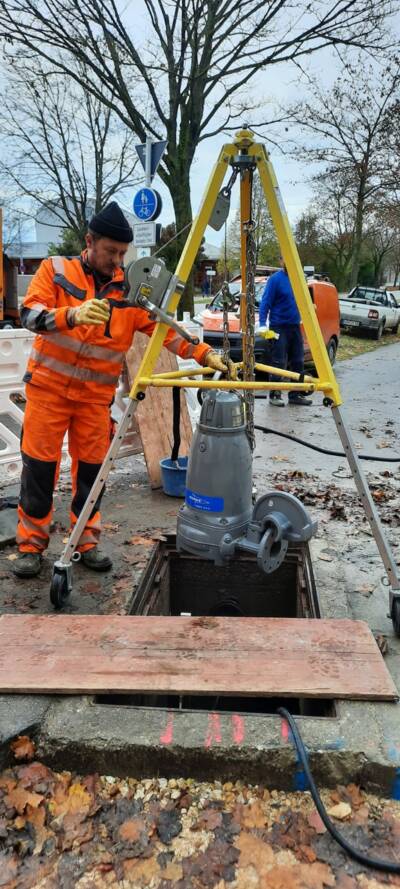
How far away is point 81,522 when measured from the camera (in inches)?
112

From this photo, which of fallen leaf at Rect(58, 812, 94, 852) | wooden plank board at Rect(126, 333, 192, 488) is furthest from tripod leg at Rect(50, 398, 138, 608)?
wooden plank board at Rect(126, 333, 192, 488)

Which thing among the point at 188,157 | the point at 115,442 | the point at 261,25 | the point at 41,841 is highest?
the point at 261,25

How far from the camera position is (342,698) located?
218cm

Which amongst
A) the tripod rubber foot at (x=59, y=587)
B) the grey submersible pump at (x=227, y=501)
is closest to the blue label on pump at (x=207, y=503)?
the grey submersible pump at (x=227, y=501)

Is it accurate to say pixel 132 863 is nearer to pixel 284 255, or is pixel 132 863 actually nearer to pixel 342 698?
pixel 342 698

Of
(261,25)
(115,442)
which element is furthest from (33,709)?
(261,25)

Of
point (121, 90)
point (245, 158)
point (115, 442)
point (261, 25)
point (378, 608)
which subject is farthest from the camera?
point (121, 90)

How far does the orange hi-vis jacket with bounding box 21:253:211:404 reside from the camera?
310cm

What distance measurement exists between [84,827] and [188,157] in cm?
1487

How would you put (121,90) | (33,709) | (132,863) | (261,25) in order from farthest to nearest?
(121,90) → (261,25) → (33,709) → (132,863)

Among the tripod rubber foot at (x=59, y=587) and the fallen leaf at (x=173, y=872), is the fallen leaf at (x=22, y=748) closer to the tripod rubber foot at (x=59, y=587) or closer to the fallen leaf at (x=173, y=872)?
the fallen leaf at (x=173, y=872)

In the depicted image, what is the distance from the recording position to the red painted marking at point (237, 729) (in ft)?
6.70

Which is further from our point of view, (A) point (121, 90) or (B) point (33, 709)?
(A) point (121, 90)

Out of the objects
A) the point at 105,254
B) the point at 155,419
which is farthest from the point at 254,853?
the point at 155,419
